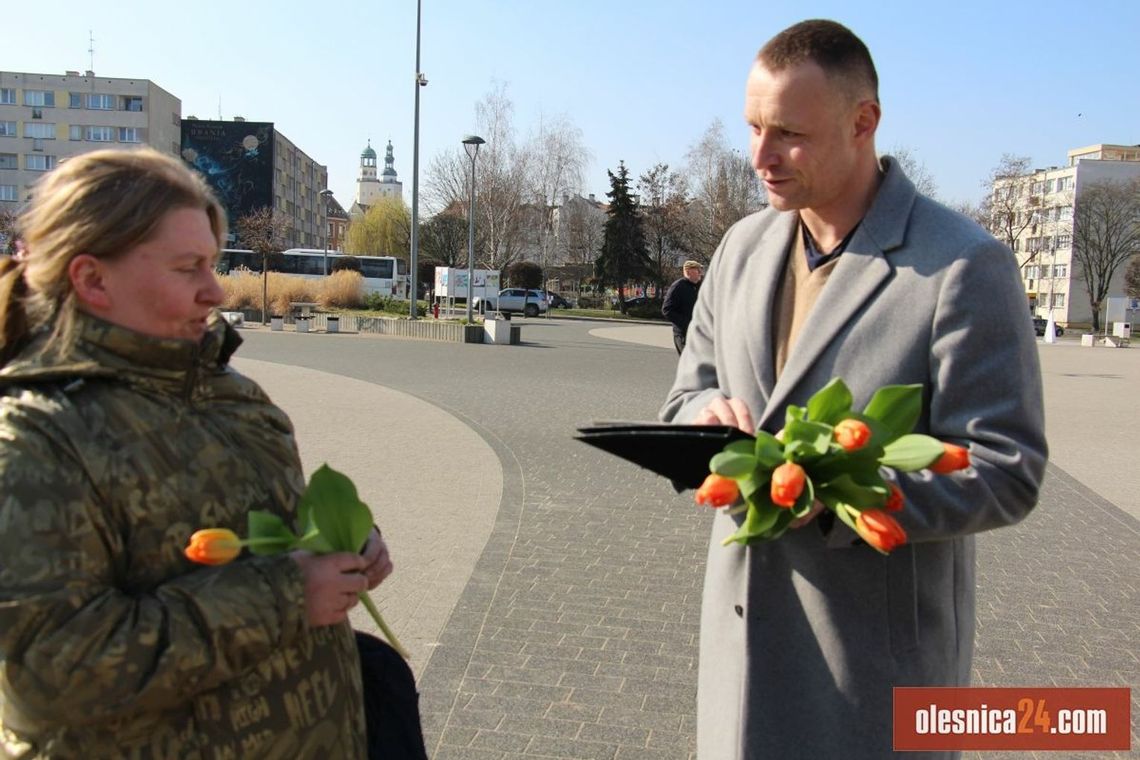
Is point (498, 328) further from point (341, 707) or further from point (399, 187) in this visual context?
point (399, 187)

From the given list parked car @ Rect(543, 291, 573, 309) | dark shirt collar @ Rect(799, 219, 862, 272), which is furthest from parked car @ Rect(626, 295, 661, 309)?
dark shirt collar @ Rect(799, 219, 862, 272)

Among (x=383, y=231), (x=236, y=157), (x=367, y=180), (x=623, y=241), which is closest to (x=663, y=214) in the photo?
(x=623, y=241)

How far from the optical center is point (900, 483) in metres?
1.71

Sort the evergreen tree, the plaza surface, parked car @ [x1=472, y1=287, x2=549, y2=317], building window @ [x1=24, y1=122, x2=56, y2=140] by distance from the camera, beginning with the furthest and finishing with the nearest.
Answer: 1. building window @ [x1=24, y1=122, x2=56, y2=140]
2. the evergreen tree
3. parked car @ [x1=472, y1=287, x2=549, y2=317]
4. the plaza surface

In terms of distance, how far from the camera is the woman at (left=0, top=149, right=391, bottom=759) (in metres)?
1.45

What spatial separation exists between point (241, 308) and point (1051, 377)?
27590mm

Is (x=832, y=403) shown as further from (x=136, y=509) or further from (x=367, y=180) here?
(x=367, y=180)

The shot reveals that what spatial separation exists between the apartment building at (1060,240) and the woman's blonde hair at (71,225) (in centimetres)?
6431

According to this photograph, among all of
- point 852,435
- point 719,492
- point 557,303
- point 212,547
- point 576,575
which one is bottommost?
point 576,575

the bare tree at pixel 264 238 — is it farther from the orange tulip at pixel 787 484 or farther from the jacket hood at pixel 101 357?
the orange tulip at pixel 787 484

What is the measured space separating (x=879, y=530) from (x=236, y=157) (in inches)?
3814

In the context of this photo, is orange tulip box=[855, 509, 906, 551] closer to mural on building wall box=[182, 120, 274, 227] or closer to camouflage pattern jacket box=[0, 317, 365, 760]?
camouflage pattern jacket box=[0, 317, 365, 760]

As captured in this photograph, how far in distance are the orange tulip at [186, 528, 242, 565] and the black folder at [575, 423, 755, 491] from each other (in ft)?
2.05

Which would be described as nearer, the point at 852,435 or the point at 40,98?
the point at 852,435
